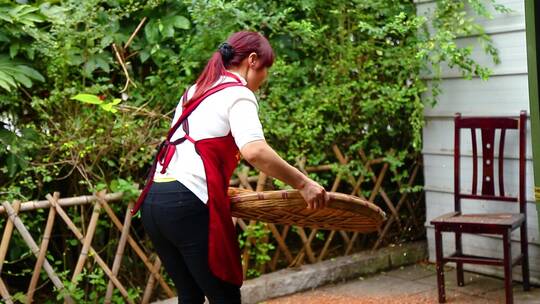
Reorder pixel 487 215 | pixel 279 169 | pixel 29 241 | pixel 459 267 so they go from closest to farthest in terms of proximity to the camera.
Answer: pixel 279 169 < pixel 29 241 < pixel 487 215 < pixel 459 267

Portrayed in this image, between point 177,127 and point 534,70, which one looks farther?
point 534,70

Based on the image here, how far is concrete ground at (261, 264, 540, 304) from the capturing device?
16.6 feet

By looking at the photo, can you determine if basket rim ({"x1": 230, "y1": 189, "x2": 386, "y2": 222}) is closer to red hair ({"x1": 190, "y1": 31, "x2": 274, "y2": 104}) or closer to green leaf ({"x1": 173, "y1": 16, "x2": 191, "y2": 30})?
red hair ({"x1": 190, "y1": 31, "x2": 274, "y2": 104})

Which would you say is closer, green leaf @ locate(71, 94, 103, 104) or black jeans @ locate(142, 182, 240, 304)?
black jeans @ locate(142, 182, 240, 304)

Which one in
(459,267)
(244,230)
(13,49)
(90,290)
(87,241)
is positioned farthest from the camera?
(459,267)

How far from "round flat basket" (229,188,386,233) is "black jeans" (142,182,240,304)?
21 cm

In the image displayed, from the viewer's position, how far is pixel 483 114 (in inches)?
A: 213

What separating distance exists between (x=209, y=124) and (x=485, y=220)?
8.35 ft

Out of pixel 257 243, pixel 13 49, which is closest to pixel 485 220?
pixel 257 243

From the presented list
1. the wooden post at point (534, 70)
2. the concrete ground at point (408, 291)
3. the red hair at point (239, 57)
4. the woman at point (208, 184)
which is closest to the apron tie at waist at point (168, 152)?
the woman at point (208, 184)

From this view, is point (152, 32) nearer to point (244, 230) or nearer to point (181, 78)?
point (181, 78)

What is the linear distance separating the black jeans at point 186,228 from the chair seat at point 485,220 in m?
2.21

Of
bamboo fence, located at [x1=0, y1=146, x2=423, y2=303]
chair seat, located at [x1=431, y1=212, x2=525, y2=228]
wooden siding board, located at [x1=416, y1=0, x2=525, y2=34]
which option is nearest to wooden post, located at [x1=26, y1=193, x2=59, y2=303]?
bamboo fence, located at [x1=0, y1=146, x2=423, y2=303]

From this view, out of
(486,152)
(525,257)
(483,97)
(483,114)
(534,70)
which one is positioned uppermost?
(534,70)
